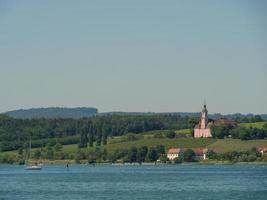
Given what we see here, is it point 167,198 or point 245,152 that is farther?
point 245,152

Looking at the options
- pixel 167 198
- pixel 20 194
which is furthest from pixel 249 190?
pixel 20 194

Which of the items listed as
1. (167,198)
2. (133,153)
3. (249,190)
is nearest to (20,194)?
(167,198)

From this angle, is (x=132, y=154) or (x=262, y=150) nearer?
(x=262, y=150)

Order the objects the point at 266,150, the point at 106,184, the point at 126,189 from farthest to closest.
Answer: the point at 266,150 < the point at 106,184 < the point at 126,189

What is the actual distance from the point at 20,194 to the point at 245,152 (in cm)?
11107

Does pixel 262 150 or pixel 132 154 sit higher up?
pixel 262 150

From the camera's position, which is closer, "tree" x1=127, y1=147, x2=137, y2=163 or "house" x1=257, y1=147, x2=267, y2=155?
"house" x1=257, y1=147, x2=267, y2=155

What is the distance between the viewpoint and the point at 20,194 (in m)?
89.5

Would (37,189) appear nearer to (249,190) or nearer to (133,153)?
(249,190)

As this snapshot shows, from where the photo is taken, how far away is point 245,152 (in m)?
196

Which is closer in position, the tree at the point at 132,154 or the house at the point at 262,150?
the house at the point at 262,150

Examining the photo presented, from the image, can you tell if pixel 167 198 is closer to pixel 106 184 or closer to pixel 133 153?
pixel 106 184

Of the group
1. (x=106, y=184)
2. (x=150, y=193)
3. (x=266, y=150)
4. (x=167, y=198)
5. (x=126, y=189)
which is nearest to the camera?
(x=167, y=198)

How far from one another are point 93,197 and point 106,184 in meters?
25.0
